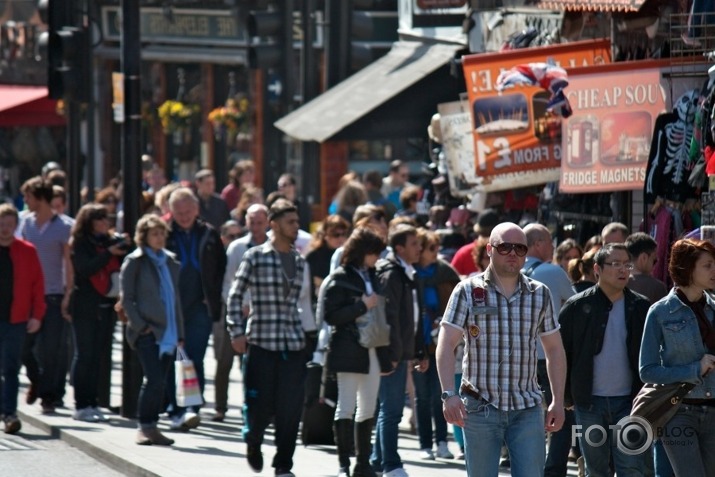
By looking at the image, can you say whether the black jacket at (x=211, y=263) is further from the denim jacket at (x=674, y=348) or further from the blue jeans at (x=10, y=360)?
the denim jacket at (x=674, y=348)

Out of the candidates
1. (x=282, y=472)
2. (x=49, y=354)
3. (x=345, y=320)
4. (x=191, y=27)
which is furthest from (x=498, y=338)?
(x=191, y=27)

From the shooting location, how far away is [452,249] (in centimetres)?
1603

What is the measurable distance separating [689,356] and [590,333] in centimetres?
109

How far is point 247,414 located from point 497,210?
5527 mm

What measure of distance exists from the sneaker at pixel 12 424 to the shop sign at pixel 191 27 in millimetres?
18901

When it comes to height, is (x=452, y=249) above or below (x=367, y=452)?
above

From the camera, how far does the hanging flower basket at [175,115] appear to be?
107 feet

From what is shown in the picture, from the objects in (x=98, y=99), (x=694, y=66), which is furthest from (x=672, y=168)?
(x=98, y=99)

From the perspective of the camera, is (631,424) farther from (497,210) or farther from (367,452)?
(497,210)

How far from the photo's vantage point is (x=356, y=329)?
445 inches

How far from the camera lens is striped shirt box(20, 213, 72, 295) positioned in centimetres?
1499

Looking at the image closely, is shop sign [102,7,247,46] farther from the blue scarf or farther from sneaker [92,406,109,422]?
the blue scarf

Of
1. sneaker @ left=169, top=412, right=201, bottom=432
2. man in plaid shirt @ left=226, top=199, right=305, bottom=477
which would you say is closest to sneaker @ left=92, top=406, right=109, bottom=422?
sneaker @ left=169, top=412, right=201, bottom=432

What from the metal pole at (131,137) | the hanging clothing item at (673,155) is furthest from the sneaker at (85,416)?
the hanging clothing item at (673,155)
